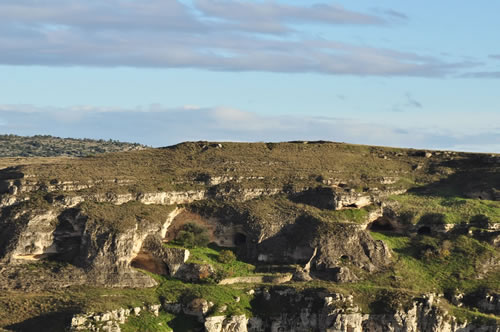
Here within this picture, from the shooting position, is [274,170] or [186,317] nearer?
[186,317]

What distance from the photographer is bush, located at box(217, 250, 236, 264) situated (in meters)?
94.3

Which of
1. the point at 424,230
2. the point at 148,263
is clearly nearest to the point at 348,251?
the point at 424,230

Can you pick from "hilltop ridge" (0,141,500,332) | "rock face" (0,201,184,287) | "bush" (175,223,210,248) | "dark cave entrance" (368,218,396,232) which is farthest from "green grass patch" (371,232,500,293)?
"rock face" (0,201,184,287)

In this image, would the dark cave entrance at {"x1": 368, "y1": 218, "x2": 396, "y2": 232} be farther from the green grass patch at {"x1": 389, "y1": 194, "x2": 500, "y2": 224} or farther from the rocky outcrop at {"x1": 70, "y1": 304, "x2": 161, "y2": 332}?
the rocky outcrop at {"x1": 70, "y1": 304, "x2": 161, "y2": 332}

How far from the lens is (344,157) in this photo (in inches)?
4461

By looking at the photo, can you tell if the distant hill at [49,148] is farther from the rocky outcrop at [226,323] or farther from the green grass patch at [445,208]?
the rocky outcrop at [226,323]

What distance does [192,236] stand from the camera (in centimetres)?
9550

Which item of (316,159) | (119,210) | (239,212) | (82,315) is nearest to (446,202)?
(316,159)

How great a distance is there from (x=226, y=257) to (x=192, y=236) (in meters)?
3.32

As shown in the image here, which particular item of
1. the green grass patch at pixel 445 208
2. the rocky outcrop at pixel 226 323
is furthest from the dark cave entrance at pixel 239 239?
the green grass patch at pixel 445 208

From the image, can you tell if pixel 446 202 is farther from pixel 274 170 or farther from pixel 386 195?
pixel 274 170

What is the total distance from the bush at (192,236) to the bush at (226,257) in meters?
1.90

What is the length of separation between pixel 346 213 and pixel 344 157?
40.6ft

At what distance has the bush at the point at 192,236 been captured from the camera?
95394mm
